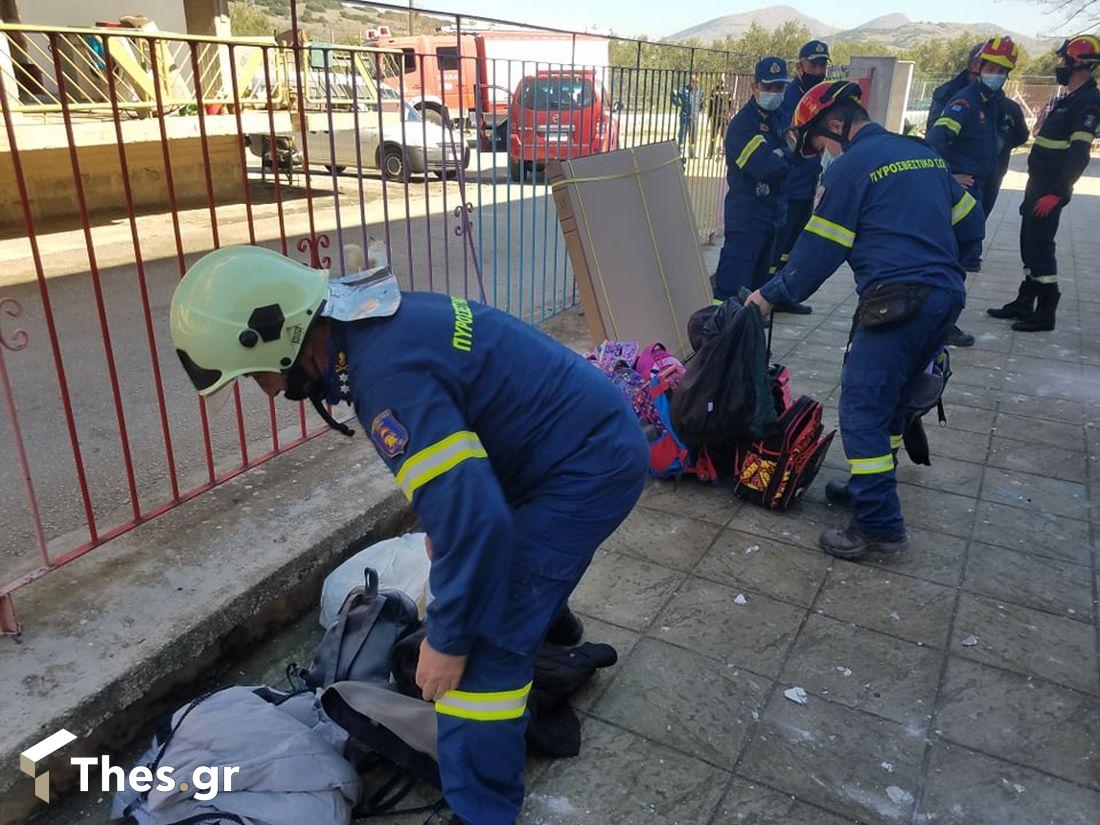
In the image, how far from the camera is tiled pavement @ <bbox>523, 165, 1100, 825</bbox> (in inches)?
92.1

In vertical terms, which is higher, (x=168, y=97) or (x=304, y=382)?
(x=168, y=97)

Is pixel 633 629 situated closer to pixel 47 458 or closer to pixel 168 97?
pixel 47 458

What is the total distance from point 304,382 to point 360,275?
288 millimetres

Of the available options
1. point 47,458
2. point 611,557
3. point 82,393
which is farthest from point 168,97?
point 611,557

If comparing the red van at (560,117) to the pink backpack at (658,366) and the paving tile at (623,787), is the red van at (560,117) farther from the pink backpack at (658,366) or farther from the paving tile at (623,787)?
the paving tile at (623,787)

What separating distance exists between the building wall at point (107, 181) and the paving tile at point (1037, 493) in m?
8.56

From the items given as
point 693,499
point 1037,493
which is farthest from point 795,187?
point 693,499

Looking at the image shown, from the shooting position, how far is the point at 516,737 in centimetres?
211

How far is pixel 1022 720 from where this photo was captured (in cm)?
260

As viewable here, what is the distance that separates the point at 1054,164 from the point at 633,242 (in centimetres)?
372

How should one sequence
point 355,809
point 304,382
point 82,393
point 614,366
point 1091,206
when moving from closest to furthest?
1. point 304,382
2. point 355,809
3. point 614,366
4. point 82,393
5. point 1091,206

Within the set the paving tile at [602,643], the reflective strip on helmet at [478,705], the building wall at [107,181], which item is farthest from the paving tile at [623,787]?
the building wall at [107,181]

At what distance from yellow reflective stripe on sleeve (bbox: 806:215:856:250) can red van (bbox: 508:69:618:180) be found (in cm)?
255

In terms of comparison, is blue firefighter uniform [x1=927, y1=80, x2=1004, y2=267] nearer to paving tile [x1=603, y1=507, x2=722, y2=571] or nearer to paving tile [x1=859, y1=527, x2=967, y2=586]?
paving tile [x1=859, y1=527, x2=967, y2=586]
